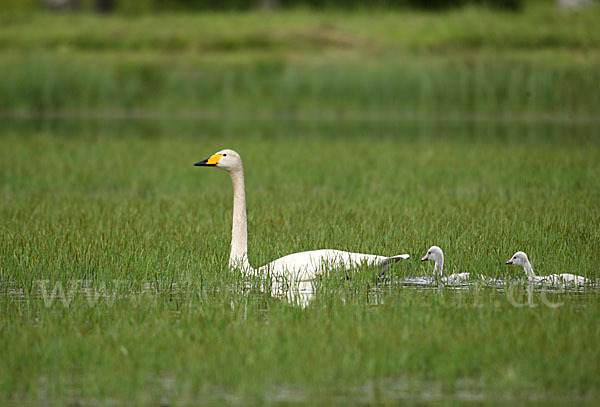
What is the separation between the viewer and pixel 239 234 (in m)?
9.48

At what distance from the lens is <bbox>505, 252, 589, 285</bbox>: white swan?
9.02 metres

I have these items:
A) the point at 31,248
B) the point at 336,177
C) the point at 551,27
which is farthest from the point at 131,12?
the point at 31,248

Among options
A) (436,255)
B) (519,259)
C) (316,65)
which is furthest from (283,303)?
(316,65)

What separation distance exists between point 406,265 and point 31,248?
373 cm

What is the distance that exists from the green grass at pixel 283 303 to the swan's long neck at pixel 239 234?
7.3 inches

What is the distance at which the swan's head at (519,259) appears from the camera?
9242 mm

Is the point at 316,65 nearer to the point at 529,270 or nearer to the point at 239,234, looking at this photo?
the point at 239,234

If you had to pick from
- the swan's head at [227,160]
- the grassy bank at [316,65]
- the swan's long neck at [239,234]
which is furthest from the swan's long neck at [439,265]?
the grassy bank at [316,65]

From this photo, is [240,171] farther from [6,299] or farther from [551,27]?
[551,27]

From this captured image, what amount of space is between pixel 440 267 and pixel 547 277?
94 cm

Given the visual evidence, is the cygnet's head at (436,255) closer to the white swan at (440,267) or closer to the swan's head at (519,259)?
the white swan at (440,267)

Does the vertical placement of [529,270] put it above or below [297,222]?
below

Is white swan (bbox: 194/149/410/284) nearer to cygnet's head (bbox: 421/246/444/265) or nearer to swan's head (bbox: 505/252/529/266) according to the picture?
cygnet's head (bbox: 421/246/444/265)

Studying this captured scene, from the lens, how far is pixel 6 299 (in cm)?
859
